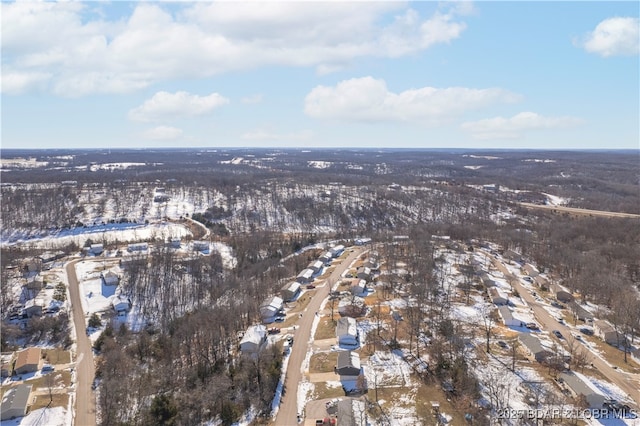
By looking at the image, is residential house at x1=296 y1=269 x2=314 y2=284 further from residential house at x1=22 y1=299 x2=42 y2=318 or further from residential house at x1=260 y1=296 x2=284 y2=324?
residential house at x1=22 y1=299 x2=42 y2=318

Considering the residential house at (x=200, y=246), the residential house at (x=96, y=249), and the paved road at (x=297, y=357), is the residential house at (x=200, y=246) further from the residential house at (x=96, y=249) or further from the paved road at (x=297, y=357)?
the paved road at (x=297, y=357)

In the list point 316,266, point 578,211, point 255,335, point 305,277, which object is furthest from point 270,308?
point 578,211

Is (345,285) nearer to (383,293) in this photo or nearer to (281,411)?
(383,293)

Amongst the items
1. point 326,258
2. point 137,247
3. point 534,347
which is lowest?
point 534,347

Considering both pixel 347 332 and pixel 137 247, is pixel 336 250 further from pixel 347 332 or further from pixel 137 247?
pixel 137 247

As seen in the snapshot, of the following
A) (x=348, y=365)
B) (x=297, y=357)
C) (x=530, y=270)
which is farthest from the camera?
(x=530, y=270)

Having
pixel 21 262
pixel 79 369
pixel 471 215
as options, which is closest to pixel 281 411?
pixel 79 369
